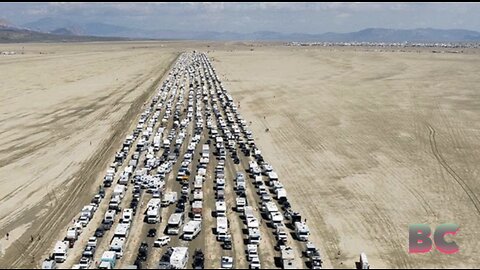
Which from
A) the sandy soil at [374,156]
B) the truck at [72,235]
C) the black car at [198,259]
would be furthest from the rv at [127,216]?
the sandy soil at [374,156]

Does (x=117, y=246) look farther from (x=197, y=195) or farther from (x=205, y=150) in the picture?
(x=205, y=150)

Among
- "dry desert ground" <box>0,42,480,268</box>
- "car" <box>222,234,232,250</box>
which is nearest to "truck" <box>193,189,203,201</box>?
"car" <box>222,234,232,250</box>

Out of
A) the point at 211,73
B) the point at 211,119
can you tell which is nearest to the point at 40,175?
the point at 211,119

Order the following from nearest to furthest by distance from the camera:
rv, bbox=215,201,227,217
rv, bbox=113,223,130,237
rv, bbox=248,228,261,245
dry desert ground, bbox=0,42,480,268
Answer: rv, bbox=248,228,261,245, rv, bbox=113,223,130,237, dry desert ground, bbox=0,42,480,268, rv, bbox=215,201,227,217

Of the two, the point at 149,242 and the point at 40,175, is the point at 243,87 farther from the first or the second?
the point at 149,242

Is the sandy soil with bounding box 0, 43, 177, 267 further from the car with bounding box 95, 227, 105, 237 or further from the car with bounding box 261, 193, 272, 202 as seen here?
the car with bounding box 261, 193, 272, 202

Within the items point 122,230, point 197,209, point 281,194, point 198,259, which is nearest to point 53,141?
point 197,209
